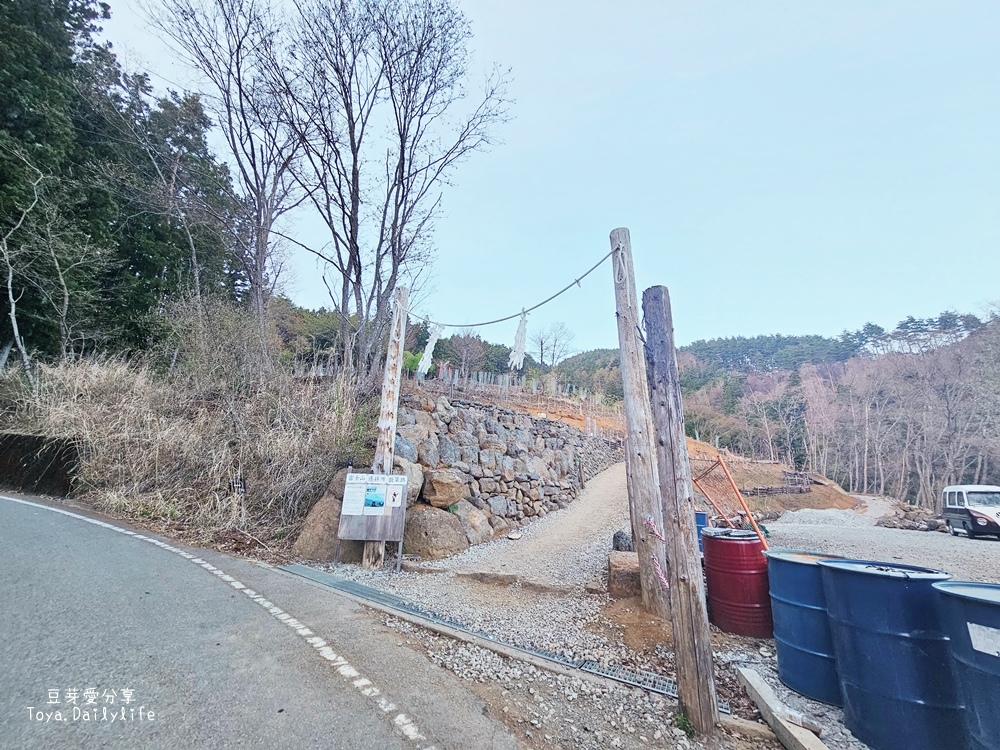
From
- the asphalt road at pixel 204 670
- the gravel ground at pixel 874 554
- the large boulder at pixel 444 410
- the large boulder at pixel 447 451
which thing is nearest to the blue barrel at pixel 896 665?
the gravel ground at pixel 874 554

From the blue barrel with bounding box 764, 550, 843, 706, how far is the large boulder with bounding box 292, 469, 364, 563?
4.70 metres

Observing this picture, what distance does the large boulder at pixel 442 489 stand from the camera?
6.70 m

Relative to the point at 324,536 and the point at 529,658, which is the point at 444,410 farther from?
the point at 529,658

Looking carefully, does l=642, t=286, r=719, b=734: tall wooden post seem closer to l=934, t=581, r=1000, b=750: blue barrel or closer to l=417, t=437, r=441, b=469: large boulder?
l=934, t=581, r=1000, b=750: blue barrel

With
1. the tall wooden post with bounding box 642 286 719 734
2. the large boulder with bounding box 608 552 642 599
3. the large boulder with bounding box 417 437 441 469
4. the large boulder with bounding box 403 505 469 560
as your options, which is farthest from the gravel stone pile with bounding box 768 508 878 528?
the tall wooden post with bounding box 642 286 719 734

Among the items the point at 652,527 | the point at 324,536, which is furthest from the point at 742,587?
the point at 324,536

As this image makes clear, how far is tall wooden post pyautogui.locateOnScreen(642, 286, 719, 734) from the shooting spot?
228 cm

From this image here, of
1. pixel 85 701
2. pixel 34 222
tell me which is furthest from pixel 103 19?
pixel 85 701

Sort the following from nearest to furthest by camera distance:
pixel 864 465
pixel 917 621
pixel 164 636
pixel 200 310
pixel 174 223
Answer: pixel 917 621 < pixel 164 636 < pixel 200 310 < pixel 174 223 < pixel 864 465

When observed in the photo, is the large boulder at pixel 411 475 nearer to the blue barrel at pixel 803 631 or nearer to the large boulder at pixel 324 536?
the large boulder at pixel 324 536

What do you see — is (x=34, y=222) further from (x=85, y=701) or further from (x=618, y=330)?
(x=618, y=330)

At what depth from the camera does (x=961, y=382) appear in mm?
19844

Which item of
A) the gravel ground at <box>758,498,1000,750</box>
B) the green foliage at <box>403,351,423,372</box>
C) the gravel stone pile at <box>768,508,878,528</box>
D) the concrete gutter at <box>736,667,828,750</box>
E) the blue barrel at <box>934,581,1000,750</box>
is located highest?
the green foliage at <box>403,351,423,372</box>

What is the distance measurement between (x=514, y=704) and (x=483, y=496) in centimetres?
594
